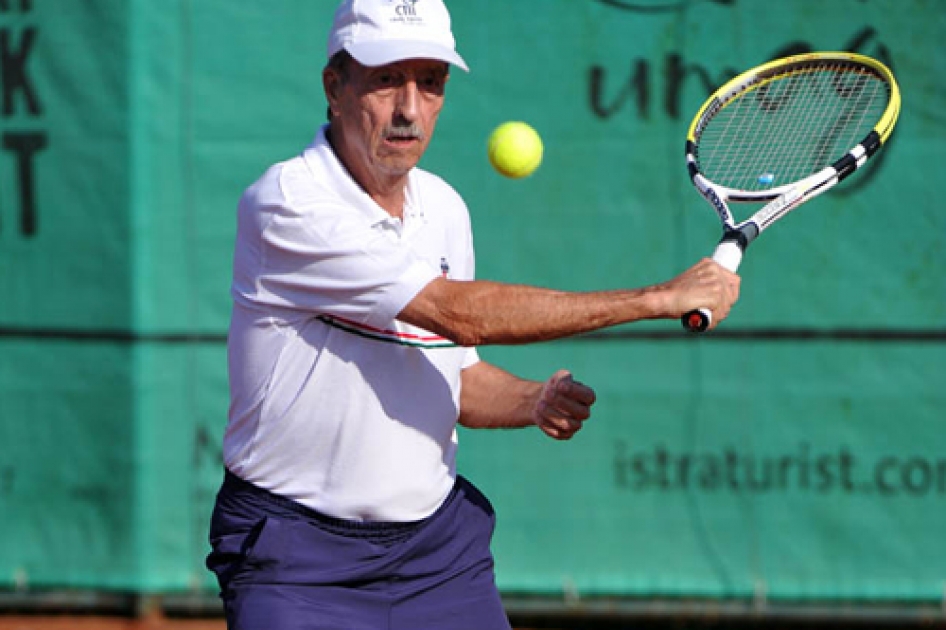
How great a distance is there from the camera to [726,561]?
4.90 meters

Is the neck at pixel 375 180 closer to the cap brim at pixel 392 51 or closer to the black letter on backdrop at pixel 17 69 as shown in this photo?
the cap brim at pixel 392 51

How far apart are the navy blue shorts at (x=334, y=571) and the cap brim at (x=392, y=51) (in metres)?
0.87

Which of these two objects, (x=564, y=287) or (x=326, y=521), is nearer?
(x=326, y=521)

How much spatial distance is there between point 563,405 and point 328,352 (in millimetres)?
527

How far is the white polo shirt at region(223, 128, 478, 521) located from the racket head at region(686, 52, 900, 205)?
1.03 m

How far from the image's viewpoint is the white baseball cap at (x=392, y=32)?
9.42 feet

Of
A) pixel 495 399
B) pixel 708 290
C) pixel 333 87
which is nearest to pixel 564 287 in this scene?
pixel 495 399

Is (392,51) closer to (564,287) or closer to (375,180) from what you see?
(375,180)

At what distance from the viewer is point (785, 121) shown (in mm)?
4262

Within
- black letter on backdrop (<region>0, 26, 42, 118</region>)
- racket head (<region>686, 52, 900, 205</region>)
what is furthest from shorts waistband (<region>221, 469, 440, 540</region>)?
black letter on backdrop (<region>0, 26, 42, 118</region>)

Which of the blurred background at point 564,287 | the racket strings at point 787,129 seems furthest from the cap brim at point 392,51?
the blurred background at point 564,287

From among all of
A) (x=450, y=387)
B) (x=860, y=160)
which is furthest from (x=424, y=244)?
(x=860, y=160)

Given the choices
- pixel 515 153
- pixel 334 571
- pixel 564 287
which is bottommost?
pixel 334 571

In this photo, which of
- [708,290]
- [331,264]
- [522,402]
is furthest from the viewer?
[522,402]
